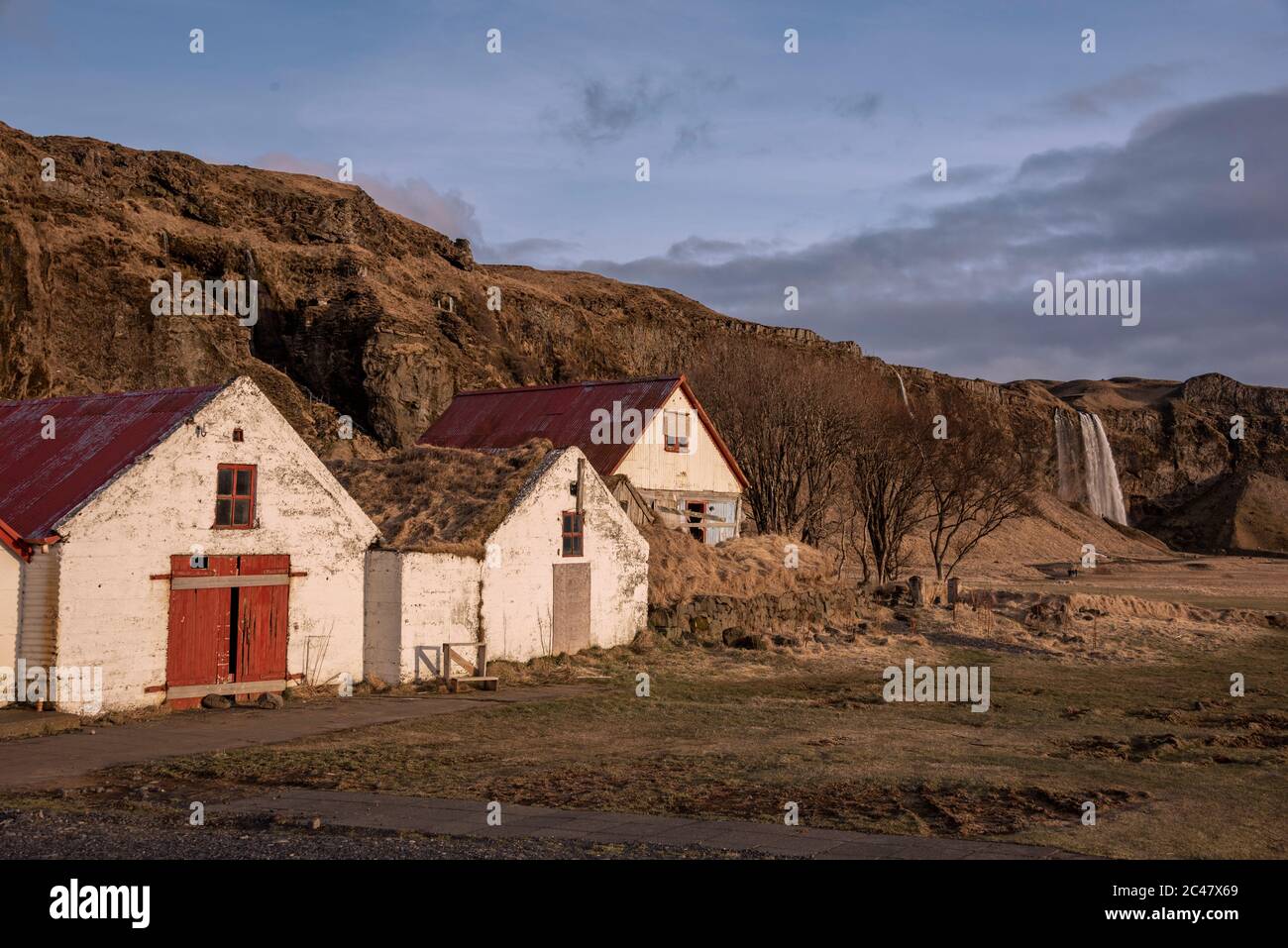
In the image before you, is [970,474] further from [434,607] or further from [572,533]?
[434,607]

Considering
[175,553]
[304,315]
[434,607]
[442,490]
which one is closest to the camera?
[175,553]

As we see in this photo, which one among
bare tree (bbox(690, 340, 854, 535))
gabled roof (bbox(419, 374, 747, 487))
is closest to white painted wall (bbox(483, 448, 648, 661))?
gabled roof (bbox(419, 374, 747, 487))

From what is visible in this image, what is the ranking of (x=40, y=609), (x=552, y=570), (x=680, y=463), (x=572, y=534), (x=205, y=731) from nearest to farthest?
(x=205, y=731) → (x=40, y=609) → (x=552, y=570) → (x=572, y=534) → (x=680, y=463)

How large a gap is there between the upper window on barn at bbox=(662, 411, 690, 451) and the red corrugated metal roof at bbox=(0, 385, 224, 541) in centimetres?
2217

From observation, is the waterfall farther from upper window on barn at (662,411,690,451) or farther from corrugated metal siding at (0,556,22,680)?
corrugated metal siding at (0,556,22,680)

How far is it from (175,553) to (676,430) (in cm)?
2505

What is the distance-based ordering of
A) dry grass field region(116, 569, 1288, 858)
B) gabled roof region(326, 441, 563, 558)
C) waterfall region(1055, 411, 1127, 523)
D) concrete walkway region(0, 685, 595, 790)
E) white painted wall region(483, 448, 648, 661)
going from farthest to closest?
waterfall region(1055, 411, 1127, 523)
white painted wall region(483, 448, 648, 661)
gabled roof region(326, 441, 563, 558)
concrete walkway region(0, 685, 595, 790)
dry grass field region(116, 569, 1288, 858)

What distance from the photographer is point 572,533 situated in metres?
30.0

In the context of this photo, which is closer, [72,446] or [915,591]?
[72,446]

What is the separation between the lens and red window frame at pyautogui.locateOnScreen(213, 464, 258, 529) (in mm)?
23109

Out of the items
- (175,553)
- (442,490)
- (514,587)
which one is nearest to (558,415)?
(442,490)

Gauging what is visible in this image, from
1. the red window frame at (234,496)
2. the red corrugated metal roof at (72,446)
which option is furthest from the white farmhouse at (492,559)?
the red corrugated metal roof at (72,446)

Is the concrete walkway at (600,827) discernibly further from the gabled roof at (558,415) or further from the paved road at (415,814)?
the gabled roof at (558,415)
